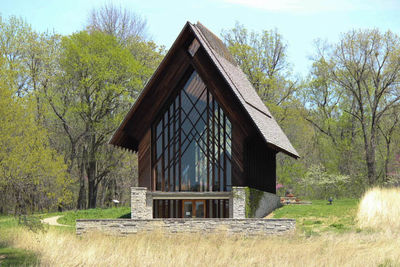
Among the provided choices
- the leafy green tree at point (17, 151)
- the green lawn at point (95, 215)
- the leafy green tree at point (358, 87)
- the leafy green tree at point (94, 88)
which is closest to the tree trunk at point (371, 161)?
the leafy green tree at point (358, 87)

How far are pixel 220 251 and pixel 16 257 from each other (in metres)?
5.80

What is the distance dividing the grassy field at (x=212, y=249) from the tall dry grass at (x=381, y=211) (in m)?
0.49

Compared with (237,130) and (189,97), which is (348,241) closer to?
(237,130)

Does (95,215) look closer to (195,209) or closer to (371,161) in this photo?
(195,209)

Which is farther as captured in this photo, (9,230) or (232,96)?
(232,96)

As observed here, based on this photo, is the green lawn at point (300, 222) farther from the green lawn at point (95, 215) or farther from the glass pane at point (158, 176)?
the glass pane at point (158, 176)

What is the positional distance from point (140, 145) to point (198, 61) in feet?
A: 15.3

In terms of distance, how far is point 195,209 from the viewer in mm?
23953

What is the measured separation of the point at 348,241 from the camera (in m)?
16.2

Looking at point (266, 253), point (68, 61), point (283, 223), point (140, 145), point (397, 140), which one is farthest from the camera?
point (397, 140)

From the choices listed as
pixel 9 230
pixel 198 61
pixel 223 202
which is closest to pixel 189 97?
pixel 198 61

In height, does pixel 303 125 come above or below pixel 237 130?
above

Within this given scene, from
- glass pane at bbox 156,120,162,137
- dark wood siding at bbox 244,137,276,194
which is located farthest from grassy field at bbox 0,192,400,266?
glass pane at bbox 156,120,162,137

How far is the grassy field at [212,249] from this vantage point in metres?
13.5
